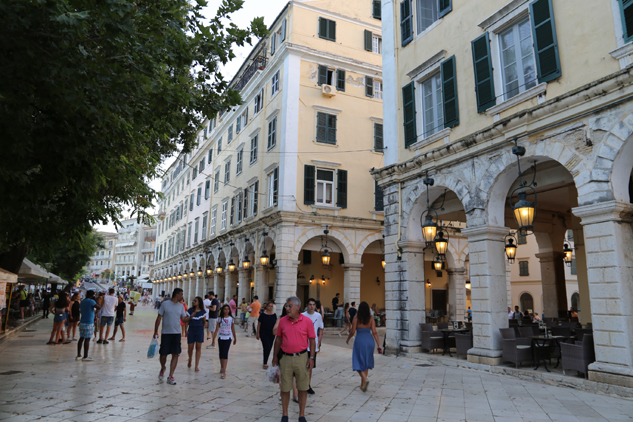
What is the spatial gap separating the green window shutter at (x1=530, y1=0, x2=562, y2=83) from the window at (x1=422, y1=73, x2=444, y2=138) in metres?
3.23

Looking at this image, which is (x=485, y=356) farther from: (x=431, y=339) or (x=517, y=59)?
(x=517, y=59)

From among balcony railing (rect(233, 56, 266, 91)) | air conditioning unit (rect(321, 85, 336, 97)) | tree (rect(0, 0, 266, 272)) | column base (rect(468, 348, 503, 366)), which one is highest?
balcony railing (rect(233, 56, 266, 91))

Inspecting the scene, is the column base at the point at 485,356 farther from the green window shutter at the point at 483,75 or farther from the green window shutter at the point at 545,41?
the green window shutter at the point at 545,41

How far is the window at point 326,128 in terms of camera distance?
23.1 m

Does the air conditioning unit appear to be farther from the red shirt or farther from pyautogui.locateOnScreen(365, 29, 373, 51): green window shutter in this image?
the red shirt

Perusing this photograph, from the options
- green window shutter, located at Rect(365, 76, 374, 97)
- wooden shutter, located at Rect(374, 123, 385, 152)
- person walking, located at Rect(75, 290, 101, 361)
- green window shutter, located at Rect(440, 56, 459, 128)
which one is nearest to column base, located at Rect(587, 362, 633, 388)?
green window shutter, located at Rect(440, 56, 459, 128)

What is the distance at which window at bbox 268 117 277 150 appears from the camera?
23.7 meters

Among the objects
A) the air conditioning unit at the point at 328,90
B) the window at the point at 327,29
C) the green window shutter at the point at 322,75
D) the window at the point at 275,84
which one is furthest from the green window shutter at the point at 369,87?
the window at the point at 275,84

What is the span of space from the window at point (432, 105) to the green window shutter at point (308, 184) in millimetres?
9828

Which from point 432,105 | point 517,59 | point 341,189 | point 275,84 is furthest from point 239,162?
point 517,59

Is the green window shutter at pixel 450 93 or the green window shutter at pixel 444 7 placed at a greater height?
the green window shutter at pixel 444 7

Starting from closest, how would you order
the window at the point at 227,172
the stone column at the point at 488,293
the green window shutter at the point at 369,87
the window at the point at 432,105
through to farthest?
the stone column at the point at 488,293, the window at the point at 432,105, the green window shutter at the point at 369,87, the window at the point at 227,172

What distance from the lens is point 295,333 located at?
19.6 feet

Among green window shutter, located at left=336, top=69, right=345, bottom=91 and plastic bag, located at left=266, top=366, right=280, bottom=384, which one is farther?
green window shutter, located at left=336, top=69, right=345, bottom=91
